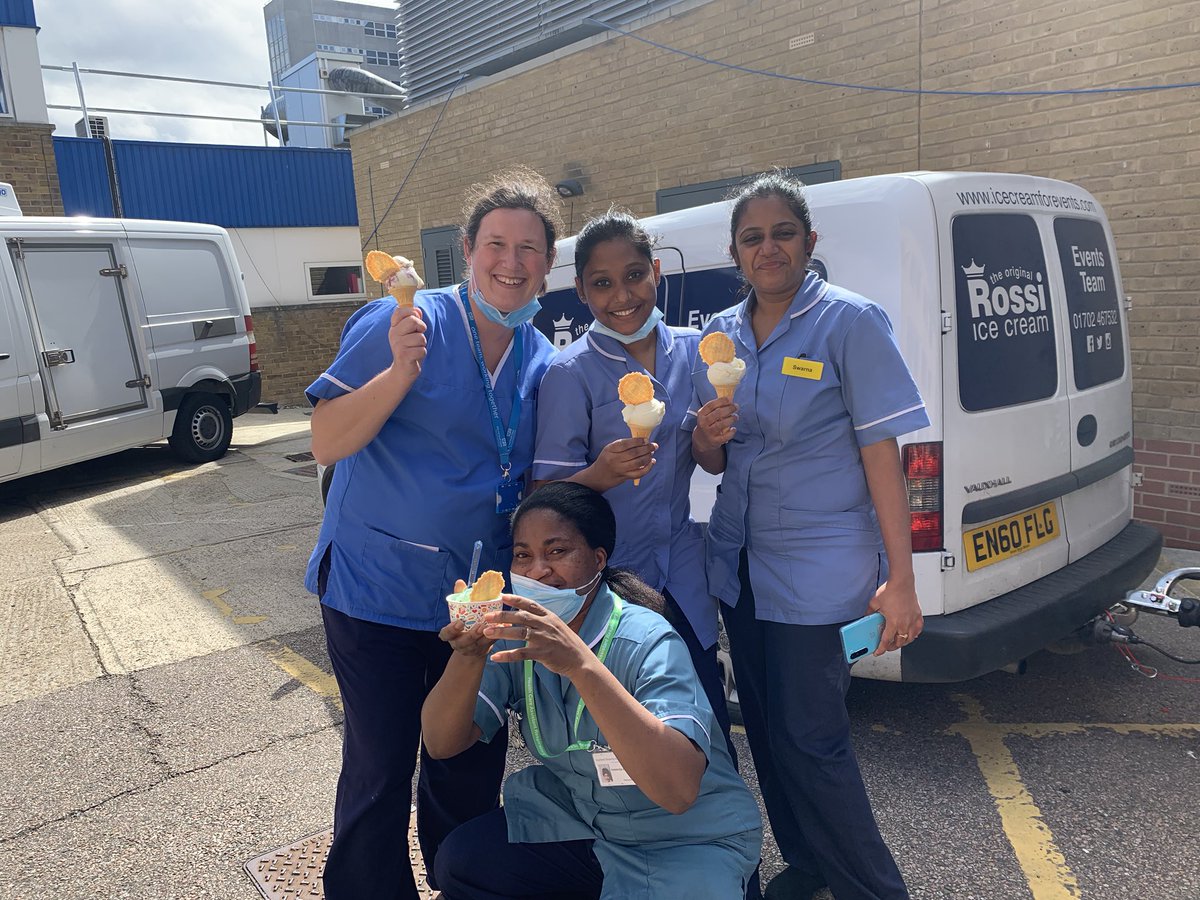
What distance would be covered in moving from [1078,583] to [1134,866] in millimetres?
1026

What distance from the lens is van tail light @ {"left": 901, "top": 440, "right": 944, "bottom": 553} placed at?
9.75ft

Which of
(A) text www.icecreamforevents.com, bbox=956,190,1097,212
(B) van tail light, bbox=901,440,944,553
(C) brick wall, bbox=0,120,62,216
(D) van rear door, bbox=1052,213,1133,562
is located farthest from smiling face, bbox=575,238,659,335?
(C) brick wall, bbox=0,120,62,216

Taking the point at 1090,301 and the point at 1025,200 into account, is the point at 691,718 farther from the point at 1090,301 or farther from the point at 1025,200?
the point at 1090,301

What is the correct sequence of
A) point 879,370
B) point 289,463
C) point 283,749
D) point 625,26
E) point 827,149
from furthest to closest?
point 289,463 → point 625,26 → point 827,149 → point 283,749 → point 879,370

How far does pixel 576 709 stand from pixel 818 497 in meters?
0.80

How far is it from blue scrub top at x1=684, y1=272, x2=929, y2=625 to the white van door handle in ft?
26.1

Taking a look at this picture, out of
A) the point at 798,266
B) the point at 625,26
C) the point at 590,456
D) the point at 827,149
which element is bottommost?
the point at 590,456

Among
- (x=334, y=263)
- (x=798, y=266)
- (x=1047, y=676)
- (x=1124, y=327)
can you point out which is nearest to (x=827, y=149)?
(x=1124, y=327)

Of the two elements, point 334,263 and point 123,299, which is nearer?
point 123,299

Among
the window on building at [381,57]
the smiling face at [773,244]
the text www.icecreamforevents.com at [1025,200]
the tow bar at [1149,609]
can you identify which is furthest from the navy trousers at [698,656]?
the window on building at [381,57]

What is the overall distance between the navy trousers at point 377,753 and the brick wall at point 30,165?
1482 cm

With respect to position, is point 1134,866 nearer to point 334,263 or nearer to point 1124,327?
point 1124,327

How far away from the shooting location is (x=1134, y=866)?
8.66 feet

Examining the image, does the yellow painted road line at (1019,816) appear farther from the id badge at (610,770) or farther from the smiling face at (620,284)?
the smiling face at (620,284)
